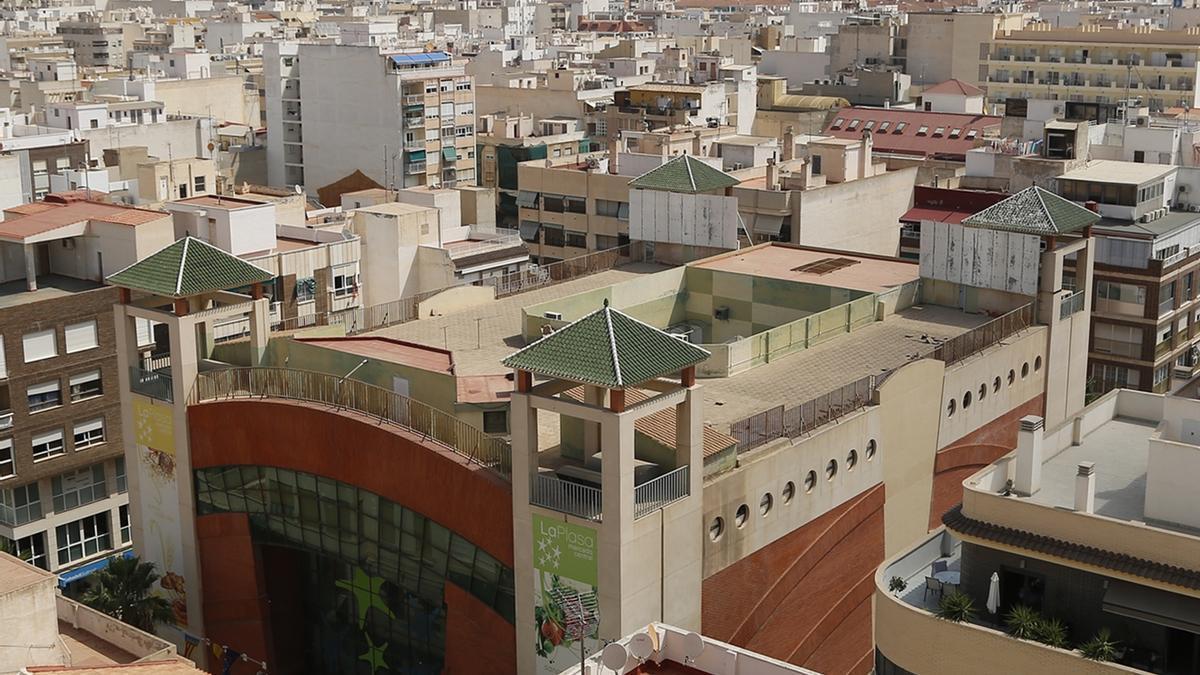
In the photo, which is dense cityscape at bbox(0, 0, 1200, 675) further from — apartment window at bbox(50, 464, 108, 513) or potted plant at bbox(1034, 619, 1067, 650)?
apartment window at bbox(50, 464, 108, 513)

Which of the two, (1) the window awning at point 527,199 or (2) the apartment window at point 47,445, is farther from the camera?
(1) the window awning at point 527,199

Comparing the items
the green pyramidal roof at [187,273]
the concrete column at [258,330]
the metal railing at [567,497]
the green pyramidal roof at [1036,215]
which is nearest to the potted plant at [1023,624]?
the metal railing at [567,497]

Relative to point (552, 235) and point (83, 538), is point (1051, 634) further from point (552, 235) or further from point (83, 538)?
point (552, 235)

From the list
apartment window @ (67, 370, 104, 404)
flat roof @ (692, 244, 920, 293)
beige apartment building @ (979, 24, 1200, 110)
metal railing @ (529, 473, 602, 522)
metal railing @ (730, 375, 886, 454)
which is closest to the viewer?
metal railing @ (529, 473, 602, 522)

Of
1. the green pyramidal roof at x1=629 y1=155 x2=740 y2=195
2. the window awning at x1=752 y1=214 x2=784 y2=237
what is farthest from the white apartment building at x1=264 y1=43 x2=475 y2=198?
the green pyramidal roof at x1=629 y1=155 x2=740 y2=195

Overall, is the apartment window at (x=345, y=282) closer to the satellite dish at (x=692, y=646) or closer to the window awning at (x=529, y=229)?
the window awning at (x=529, y=229)

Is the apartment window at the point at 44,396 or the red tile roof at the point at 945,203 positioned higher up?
the red tile roof at the point at 945,203
